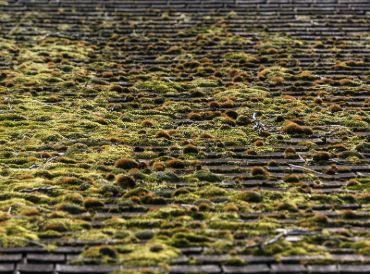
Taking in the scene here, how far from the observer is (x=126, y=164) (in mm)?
7312

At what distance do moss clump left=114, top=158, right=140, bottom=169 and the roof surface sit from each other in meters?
0.01

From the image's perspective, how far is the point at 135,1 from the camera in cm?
1277

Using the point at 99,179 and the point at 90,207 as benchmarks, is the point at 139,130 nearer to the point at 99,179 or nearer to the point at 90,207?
the point at 99,179

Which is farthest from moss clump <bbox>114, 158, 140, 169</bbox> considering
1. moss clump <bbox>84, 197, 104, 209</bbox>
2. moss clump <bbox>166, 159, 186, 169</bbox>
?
moss clump <bbox>84, 197, 104, 209</bbox>

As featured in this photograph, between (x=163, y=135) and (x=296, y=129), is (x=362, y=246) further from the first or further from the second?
(x=163, y=135)

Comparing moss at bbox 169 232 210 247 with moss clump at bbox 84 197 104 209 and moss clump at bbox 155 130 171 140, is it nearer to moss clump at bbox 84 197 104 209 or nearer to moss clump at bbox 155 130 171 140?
moss clump at bbox 84 197 104 209

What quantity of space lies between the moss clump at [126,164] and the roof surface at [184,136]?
1 centimetres

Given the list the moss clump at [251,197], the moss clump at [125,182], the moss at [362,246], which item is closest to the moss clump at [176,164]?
the moss clump at [125,182]

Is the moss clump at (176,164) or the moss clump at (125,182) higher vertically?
the moss clump at (176,164)

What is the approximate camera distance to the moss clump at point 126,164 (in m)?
7.30

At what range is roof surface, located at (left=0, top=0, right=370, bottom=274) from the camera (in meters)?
5.84

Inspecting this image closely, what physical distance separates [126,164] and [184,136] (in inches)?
39.1

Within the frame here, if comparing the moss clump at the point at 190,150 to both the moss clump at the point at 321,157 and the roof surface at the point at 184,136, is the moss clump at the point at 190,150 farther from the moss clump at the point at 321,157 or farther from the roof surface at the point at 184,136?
the moss clump at the point at 321,157

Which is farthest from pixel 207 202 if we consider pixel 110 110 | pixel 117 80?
pixel 117 80
